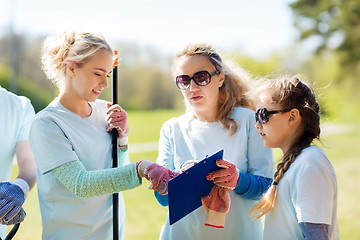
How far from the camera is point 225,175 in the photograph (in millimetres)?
1855

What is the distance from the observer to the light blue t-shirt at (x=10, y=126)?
2184 mm

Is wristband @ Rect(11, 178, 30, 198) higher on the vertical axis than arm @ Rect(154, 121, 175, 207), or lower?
lower

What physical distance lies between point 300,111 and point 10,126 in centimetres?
151

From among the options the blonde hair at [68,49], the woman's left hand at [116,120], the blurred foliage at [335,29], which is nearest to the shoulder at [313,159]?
the woman's left hand at [116,120]

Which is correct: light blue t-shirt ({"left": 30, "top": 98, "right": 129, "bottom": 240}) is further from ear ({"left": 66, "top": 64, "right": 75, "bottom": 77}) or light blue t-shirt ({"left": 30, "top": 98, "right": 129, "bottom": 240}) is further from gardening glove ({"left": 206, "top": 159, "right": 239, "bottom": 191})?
gardening glove ({"left": 206, "top": 159, "right": 239, "bottom": 191})

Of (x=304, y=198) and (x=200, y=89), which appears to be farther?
(x=200, y=89)

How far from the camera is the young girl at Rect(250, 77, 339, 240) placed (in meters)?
1.67

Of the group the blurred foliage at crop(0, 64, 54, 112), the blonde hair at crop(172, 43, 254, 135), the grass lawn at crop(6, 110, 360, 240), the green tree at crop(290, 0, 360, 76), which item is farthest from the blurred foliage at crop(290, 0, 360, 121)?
the blurred foliage at crop(0, 64, 54, 112)

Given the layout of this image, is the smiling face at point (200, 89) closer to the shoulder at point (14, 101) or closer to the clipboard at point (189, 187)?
the clipboard at point (189, 187)

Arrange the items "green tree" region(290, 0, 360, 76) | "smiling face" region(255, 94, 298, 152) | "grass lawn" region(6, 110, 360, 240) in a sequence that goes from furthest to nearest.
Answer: "green tree" region(290, 0, 360, 76) < "grass lawn" region(6, 110, 360, 240) < "smiling face" region(255, 94, 298, 152)

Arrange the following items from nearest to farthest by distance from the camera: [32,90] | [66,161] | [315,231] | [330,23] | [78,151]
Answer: [315,231]
[66,161]
[78,151]
[330,23]
[32,90]

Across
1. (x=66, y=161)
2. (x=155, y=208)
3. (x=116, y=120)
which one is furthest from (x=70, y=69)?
(x=155, y=208)

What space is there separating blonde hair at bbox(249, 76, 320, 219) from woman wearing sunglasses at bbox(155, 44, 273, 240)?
0.17m

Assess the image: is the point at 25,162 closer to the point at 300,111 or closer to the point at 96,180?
the point at 96,180
